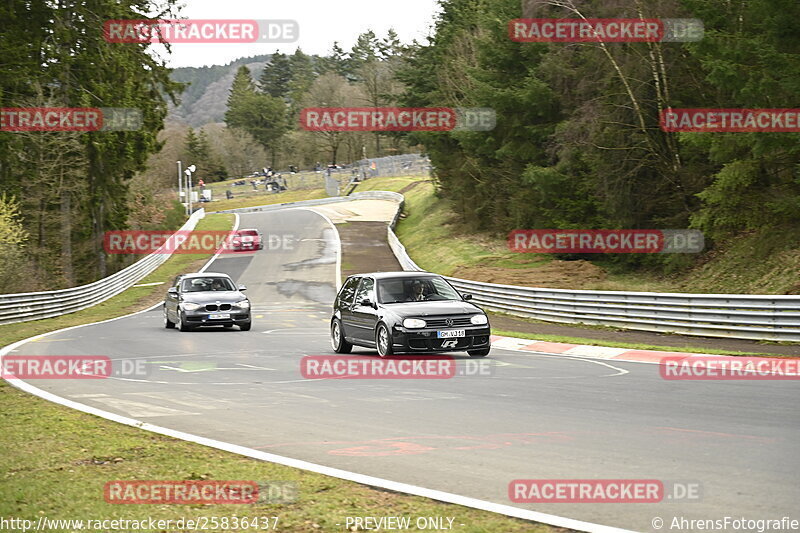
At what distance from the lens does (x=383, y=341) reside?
1684 centimetres

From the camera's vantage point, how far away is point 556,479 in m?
6.80

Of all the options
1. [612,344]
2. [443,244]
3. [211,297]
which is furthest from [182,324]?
[443,244]

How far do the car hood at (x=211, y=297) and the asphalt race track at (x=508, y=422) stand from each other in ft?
21.8

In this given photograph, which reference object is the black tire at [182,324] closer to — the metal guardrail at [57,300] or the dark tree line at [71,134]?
the metal guardrail at [57,300]

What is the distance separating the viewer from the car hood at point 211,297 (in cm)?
2532

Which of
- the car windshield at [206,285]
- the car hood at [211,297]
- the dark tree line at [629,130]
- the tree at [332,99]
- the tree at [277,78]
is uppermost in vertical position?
the tree at [277,78]

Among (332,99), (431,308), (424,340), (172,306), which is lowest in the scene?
(172,306)

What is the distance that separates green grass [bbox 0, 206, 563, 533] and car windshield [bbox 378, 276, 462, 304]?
7.67 m

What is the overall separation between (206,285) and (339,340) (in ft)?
29.3

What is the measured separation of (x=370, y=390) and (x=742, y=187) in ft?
67.0

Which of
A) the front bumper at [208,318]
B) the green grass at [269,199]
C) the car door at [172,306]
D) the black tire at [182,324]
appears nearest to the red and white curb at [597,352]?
the front bumper at [208,318]

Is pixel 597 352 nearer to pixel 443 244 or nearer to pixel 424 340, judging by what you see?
pixel 424 340

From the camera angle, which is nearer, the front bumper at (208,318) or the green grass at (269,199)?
the front bumper at (208,318)

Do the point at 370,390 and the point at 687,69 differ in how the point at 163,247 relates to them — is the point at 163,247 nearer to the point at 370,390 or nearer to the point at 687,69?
the point at 687,69
